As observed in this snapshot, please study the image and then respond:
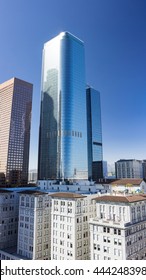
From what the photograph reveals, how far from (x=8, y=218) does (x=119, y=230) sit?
2337 inches

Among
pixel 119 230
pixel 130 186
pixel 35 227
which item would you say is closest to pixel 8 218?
pixel 35 227

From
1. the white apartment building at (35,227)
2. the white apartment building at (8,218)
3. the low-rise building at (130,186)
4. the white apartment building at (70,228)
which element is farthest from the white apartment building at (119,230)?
the white apartment building at (8,218)

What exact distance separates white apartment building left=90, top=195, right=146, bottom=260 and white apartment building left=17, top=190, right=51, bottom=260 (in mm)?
26494

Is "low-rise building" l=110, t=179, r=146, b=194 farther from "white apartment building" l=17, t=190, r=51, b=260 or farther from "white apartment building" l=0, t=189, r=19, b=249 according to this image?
"white apartment building" l=0, t=189, r=19, b=249

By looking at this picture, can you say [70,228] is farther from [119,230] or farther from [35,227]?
[119,230]

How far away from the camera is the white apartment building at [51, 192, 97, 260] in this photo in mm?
71688

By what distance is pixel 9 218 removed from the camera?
9800cm

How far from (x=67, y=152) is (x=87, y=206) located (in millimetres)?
118591

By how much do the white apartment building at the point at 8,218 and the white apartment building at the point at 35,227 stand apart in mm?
11358

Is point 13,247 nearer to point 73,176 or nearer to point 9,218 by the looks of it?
point 9,218

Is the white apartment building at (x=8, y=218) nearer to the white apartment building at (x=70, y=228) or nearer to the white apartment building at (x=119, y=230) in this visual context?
the white apartment building at (x=70, y=228)

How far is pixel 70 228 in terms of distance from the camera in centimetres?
7312
